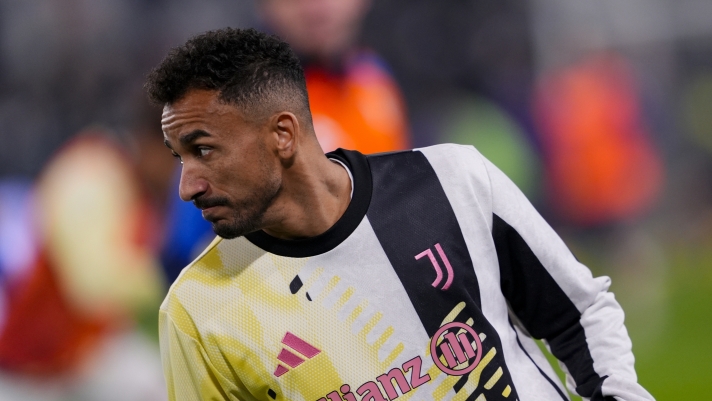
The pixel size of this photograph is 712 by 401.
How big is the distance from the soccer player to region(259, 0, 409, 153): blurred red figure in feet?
5.64

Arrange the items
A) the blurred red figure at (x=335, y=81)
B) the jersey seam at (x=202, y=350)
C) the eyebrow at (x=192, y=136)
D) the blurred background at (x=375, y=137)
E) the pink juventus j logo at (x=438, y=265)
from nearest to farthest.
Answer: the eyebrow at (x=192, y=136) → the jersey seam at (x=202, y=350) → the pink juventus j logo at (x=438, y=265) → the blurred red figure at (x=335, y=81) → the blurred background at (x=375, y=137)

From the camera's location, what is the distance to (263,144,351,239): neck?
7.93ft

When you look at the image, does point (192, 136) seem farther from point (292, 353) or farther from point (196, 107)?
point (292, 353)

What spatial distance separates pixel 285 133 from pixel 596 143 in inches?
317

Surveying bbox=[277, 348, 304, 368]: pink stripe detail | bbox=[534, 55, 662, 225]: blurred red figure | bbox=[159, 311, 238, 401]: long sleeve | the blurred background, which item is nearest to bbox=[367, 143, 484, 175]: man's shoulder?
bbox=[277, 348, 304, 368]: pink stripe detail

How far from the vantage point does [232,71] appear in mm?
2279

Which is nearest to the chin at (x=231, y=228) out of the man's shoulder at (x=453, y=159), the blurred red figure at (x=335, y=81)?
the man's shoulder at (x=453, y=159)

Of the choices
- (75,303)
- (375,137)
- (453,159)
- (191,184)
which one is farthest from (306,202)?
(75,303)

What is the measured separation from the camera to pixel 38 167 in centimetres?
1027

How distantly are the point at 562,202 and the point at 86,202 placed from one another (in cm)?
756

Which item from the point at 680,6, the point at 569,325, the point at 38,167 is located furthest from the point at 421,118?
the point at 569,325

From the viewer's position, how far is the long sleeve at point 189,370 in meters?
2.35

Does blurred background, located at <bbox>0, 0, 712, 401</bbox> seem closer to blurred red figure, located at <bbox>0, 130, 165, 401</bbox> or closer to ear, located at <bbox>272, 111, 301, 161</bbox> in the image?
blurred red figure, located at <bbox>0, 130, 165, 401</bbox>

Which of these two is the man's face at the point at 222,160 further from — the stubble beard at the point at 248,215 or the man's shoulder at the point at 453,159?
the man's shoulder at the point at 453,159
